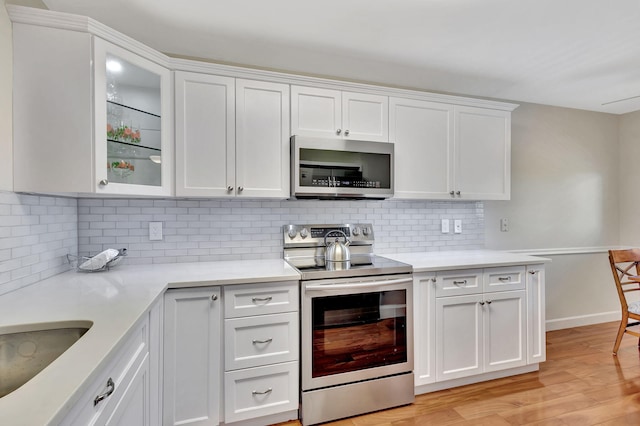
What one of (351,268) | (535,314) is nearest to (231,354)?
(351,268)

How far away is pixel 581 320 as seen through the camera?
3.58 metres

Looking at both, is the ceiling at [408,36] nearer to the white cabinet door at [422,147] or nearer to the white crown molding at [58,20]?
the white crown molding at [58,20]

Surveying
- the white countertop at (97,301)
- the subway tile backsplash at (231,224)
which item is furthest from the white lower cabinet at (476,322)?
the subway tile backsplash at (231,224)

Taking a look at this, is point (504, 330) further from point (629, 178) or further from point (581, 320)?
point (629, 178)

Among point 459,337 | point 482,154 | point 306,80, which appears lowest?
point 459,337

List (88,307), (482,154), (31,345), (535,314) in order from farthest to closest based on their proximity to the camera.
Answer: (482,154) < (535,314) < (88,307) < (31,345)

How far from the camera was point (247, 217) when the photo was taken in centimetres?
250

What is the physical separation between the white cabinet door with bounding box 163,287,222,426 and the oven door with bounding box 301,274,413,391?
1.64 ft

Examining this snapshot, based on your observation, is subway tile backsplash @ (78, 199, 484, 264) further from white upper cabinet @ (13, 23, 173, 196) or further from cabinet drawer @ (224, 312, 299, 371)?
cabinet drawer @ (224, 312, 299, 371)

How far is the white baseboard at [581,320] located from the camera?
3.46 meters

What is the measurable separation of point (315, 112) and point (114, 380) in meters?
1.90

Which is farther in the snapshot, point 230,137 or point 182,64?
point 230,137

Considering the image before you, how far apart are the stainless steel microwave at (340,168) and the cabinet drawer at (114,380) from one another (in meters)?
1.26

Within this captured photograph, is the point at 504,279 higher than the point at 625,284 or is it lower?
higher
